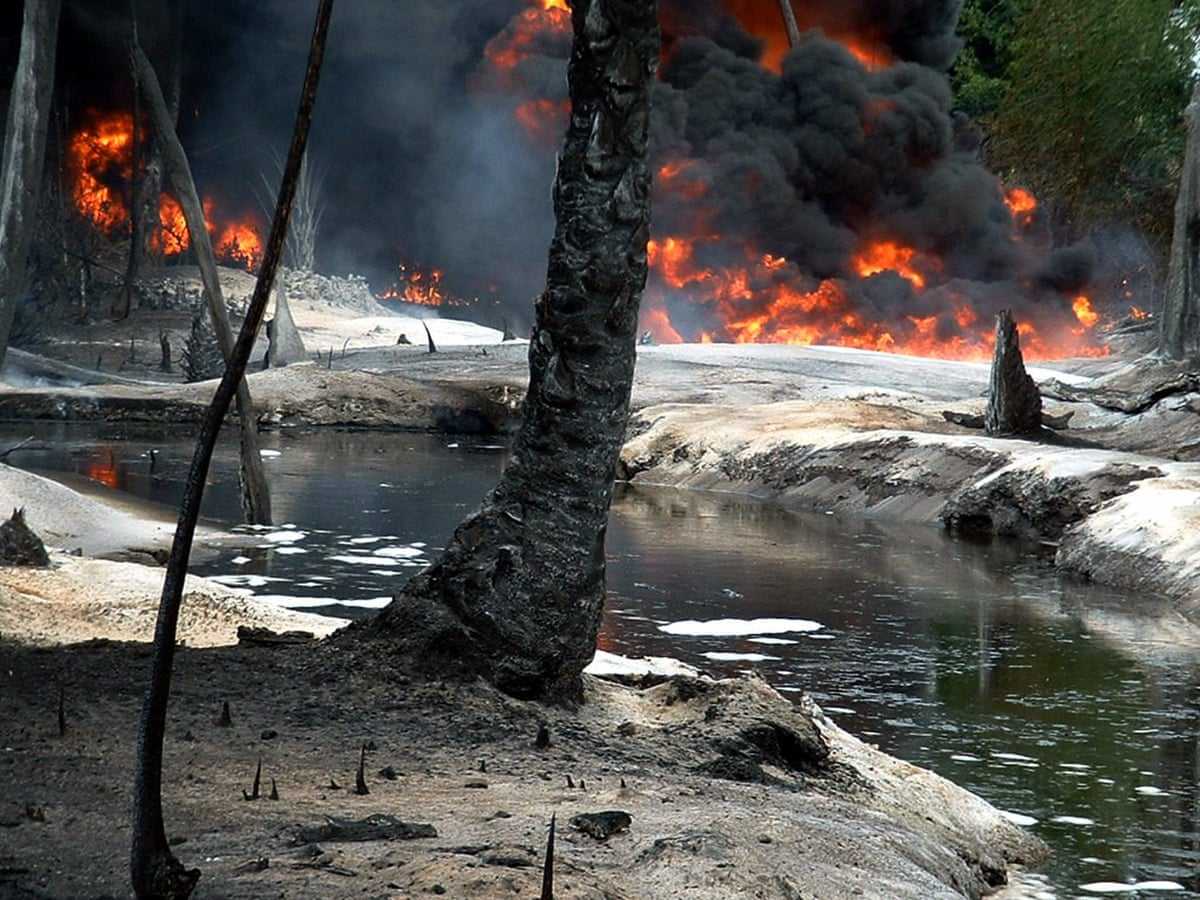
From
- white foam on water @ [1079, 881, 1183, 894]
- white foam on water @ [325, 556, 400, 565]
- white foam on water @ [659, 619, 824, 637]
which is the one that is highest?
white foam on water @ [1079, 881, 1183, 894]

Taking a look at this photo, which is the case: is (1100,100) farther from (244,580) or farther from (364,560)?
(244,580)

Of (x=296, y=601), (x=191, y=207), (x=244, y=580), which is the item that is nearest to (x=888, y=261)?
(x=191, y=207)

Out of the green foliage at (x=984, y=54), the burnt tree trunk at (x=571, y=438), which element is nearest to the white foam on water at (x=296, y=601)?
the burnt tree trunk at (x=571, y=438)

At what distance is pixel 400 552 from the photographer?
47.1 feet

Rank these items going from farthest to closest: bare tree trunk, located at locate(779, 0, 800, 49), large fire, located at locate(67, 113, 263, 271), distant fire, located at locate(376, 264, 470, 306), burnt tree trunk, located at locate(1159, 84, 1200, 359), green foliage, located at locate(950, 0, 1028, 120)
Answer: distant fire, located at locate(376, 264, 470, 306), bare tree trunk, located at locate(779, 0, 800, 49), large fire, located at locate(67, 113, 263, 271), green foliage, located at locate(950, 0, 1028, 120), burnt tree trunk, located at locate(1159, 84, 1200, 359)

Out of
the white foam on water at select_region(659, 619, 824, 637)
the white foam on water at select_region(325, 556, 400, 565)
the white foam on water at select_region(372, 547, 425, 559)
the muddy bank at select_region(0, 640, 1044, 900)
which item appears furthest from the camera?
the white foam on water at select_region(372, 547, 425, 559)

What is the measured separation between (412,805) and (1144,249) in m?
38.7

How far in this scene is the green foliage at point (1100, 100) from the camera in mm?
29000

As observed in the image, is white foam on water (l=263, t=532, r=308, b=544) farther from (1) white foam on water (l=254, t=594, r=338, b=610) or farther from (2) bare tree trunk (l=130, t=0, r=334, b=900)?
(2) bare tree trunk (l=130, t=0, r=334, b=900)

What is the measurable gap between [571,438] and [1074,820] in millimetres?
2561

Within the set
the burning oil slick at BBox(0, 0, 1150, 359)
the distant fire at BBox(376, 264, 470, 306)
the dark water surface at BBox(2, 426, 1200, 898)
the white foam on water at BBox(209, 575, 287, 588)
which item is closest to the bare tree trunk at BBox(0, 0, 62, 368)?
the dark water surface at BBox(2, 426, 1200, 898)

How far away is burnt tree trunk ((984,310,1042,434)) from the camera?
20594mm

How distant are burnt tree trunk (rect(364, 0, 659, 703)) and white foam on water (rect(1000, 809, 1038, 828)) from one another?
1797 mm

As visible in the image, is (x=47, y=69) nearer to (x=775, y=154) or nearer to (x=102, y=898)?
(x=102, y=898)
